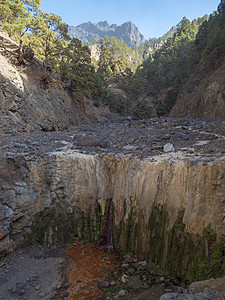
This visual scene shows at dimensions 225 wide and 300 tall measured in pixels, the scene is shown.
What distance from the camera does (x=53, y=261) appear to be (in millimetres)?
8008

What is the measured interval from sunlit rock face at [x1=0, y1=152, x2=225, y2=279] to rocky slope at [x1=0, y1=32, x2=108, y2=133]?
5.72 metres

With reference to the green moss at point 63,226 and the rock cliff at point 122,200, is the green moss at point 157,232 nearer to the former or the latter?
the rock cliff at point 122,200

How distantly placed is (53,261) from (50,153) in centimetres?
494

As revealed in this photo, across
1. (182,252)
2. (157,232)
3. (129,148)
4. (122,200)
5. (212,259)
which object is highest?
(129,148)

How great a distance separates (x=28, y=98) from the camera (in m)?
15.7

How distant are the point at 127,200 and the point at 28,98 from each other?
40.2 ft

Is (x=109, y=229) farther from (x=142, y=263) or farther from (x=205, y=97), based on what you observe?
(x=205, y=97)

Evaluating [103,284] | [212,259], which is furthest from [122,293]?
[212,259]

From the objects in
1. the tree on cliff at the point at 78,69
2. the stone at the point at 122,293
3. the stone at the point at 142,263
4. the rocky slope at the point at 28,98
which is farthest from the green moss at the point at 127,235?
the tree on cliff at the point at 78,69

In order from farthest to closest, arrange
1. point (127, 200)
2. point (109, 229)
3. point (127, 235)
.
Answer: point (109, 229) < point (127, 200) < point (127, 235)

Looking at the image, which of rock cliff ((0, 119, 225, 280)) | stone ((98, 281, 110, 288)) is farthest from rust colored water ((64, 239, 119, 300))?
rock cliff ((0, 119, 225, 280))

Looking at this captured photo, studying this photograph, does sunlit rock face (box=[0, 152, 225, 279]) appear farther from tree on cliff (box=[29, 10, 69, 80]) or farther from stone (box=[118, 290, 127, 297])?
tree on cliff (box=[29, 10, 69, 80])

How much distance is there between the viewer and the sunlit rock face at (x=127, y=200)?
6.16 meters

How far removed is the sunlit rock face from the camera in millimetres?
6156
